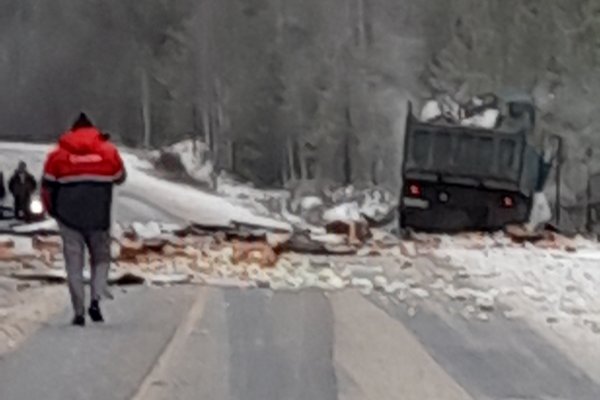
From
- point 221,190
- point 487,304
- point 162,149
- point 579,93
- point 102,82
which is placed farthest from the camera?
point 102,82

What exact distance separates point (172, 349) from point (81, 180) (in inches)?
70.3

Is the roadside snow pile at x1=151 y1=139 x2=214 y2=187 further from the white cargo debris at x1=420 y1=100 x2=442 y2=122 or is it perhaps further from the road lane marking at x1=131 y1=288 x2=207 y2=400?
the road lane marking at x1=131 y1=288 x2=207 y2=400

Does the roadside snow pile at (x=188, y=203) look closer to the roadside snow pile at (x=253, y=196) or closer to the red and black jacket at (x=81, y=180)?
the roadside snow pile at (x=253, y=196)

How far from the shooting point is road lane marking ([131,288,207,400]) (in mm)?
8867

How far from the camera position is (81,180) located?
1193 centimetres

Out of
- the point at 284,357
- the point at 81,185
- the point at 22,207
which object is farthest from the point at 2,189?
the point at 284,357

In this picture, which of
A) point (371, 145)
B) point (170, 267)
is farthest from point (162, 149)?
point (170, 267)

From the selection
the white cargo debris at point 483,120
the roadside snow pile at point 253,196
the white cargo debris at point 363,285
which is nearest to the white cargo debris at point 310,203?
the roadside snow pile at point 253,196

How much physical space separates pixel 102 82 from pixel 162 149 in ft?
16.2

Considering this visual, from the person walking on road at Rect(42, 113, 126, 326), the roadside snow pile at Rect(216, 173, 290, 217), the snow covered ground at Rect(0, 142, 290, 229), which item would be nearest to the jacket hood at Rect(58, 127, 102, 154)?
the person walking on road at Rect(42, 113, 126, 326)

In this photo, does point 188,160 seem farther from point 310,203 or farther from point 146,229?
point 146,229

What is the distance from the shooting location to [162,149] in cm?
5356

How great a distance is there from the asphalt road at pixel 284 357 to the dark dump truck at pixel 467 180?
53.3ft

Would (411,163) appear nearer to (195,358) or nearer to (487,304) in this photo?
(487,304)
